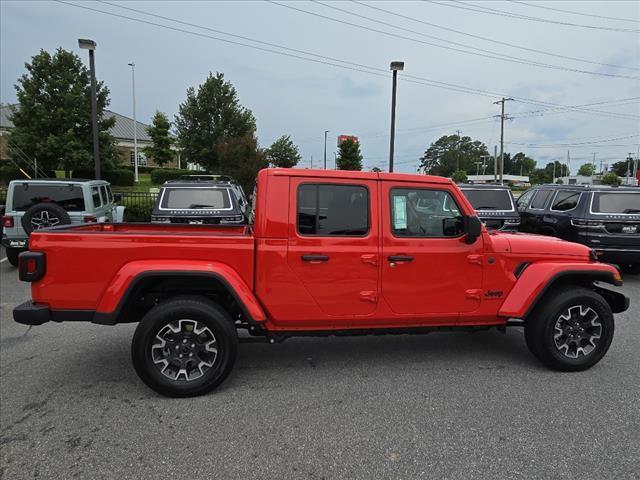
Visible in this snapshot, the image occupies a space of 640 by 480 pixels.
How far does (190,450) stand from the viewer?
287cm

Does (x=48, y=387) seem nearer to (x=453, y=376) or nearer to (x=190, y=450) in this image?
(x=190, y=450)

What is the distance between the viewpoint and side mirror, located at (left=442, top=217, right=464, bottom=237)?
400cm

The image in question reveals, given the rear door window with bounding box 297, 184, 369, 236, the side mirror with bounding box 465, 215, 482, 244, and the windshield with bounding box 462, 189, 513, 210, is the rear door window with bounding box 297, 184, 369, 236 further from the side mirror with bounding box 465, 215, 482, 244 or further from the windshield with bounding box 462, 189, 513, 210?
the windshield with bounding box 462, 189, 513, 210

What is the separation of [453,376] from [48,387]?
11.6ft

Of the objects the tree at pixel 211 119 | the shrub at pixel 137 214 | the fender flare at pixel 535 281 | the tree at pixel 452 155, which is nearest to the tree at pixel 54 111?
the tree at pixel 211 119

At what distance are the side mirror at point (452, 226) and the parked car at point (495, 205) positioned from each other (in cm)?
641

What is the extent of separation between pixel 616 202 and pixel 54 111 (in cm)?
2833

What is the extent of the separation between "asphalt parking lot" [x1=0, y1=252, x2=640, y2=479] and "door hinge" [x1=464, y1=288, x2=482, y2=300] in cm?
72

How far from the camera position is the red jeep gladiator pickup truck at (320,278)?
3.46m

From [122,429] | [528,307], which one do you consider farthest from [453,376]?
[122,429]

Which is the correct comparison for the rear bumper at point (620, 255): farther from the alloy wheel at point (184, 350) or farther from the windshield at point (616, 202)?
the alloy wheel at point (184, 350)

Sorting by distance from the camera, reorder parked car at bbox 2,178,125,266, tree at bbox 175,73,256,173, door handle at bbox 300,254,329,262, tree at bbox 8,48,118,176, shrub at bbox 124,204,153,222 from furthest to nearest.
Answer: tree at bbox 175,73,256,173
tree at bbox 8,48,118,176
shrub at bbox 124,204,153,222
parked car at bbox 2,178,125,266
door handle at bbox 300,254,329,262

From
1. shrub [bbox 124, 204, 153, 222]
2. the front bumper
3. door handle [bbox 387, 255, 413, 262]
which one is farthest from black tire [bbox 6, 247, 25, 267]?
door handle [bbox 387, 255, 413, 262]

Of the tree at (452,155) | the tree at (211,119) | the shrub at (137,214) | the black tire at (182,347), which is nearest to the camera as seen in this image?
the black tire at (182,347)
